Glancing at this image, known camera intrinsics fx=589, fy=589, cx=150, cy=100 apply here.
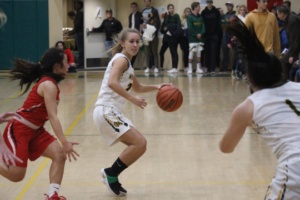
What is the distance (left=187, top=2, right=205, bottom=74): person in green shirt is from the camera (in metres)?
16.9

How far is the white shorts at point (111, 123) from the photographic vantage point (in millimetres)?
5414

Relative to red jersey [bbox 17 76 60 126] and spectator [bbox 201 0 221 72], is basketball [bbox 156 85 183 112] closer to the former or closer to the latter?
red jersey [bbox 17 76 60 126]

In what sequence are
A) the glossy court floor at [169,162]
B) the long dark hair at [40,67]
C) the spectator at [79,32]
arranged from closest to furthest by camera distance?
the long dark hair at [40,67] → the glossy court floor at [169,162] → the spectator at [79,32]

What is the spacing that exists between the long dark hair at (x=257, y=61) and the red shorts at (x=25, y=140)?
2266 millimetres

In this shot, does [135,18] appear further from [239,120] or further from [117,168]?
[239,120]

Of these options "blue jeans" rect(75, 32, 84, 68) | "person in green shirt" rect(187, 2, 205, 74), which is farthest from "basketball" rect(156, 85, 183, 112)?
"blue jeans" rect(75, 32, 84, 68)

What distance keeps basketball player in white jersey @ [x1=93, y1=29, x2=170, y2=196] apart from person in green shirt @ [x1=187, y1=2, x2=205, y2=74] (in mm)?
11421

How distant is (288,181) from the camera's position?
3188 millimetres

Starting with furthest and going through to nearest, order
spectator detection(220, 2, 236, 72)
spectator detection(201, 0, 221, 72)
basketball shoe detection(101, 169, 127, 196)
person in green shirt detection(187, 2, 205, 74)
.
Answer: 1. spectator detection(201, 0, 221, 72)
2. spectator detection(220, 2, 236, 72)
3. person in green shirt detection(187, 2, 205, 74)
4. basketball shoe detection(101, 169, 127, 196)

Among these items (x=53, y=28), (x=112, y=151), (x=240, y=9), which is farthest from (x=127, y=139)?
(x=53, y=28)

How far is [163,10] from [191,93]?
7.00m

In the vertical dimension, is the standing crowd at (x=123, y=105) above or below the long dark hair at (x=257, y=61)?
below

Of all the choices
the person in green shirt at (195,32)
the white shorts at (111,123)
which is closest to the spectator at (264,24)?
the white shorts at (111,123)

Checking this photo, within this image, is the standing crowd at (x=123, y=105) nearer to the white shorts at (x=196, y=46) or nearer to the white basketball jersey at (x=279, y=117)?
the white basketball jersey at (x=279, y=117)
